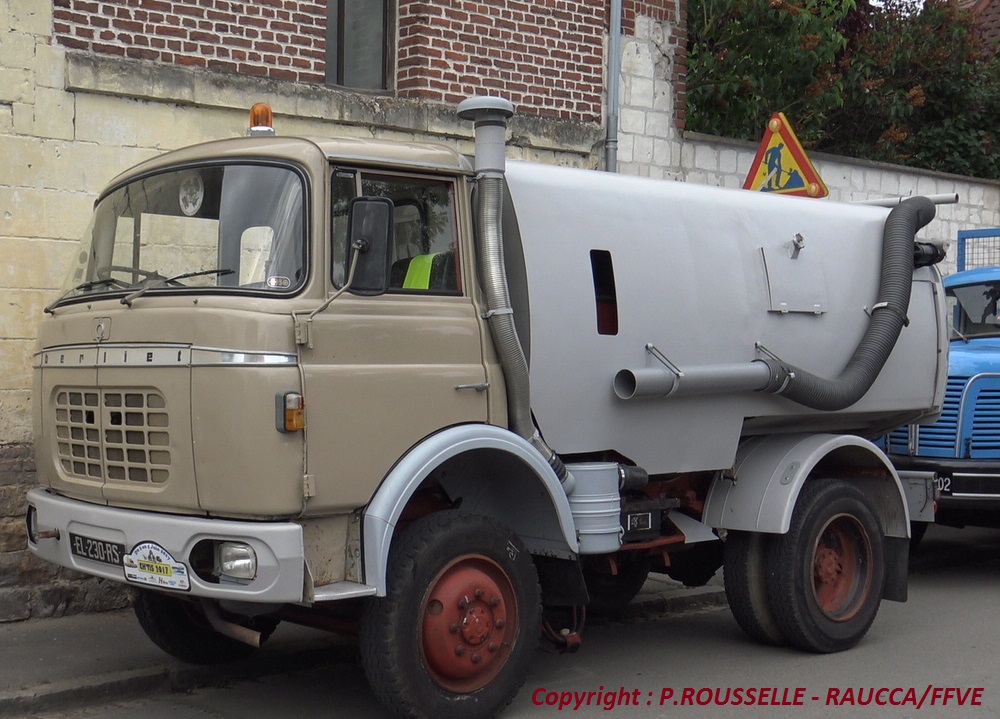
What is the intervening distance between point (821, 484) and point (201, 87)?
4.70m

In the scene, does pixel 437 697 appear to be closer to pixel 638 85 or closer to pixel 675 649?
pixel 675 649

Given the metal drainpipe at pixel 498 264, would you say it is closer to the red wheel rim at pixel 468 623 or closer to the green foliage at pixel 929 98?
the red wheel rim at pixel 468 623

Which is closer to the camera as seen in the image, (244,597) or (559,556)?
(244,597)

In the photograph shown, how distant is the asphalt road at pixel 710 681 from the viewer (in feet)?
20.4

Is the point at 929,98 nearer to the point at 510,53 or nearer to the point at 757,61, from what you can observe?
the point at 757,61

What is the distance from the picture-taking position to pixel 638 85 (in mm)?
11359

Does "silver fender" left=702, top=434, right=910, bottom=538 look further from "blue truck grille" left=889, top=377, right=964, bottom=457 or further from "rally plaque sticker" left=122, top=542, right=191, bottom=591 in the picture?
"rally plaque sticker" left=122, top=542, right=191, bottom=591

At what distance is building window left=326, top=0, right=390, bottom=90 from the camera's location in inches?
394

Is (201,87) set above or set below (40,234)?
above

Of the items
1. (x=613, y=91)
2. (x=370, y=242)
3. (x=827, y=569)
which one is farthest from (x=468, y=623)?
(x=613, y=91)

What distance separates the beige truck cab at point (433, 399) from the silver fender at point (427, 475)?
15mm

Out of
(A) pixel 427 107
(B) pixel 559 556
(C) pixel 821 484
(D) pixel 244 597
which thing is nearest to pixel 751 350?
(C) pixel 821 484

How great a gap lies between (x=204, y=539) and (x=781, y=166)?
5865 millimetres

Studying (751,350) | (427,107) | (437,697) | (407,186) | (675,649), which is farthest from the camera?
(427,107)
